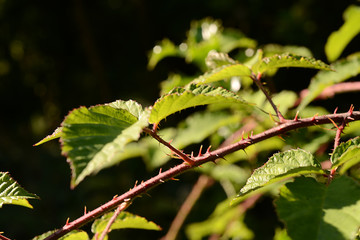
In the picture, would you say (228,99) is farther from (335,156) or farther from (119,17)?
(119,17)

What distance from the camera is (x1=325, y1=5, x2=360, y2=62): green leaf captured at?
1.29 m

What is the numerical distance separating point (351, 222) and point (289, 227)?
8 centimetres

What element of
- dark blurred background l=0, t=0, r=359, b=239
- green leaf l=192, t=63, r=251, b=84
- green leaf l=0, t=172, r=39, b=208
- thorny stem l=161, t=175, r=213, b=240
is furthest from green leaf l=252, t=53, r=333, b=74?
dark blurred background l=0, t=0, r=359, b=239

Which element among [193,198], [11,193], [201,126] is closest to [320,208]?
A: [11,193]

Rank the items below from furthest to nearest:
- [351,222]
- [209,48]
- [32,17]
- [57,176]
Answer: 1. [57,176]
2. [32,17]
3. [209,48]
4. [351,222]

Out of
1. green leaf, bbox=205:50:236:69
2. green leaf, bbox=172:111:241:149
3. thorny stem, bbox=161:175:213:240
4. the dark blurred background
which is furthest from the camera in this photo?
the dark blurred background

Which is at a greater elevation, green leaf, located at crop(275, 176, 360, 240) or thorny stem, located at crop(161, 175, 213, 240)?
thorny stem, located at crop(161, 175, 213, 240)

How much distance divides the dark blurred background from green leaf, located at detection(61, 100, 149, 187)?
234 cm

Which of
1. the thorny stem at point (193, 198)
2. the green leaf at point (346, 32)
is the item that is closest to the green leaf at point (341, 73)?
the green leaf at point (346, 32)

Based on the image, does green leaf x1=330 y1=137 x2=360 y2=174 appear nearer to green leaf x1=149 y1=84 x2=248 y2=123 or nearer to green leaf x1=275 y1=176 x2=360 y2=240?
green leaf x1=275 y1=176 x2=360 y2=240

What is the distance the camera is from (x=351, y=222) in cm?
55

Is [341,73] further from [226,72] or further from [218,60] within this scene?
[226,72]

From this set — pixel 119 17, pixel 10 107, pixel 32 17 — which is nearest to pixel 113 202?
pixel 119 17

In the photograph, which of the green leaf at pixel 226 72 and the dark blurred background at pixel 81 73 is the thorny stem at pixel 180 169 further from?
the dark blurred background at pixel 81 73
